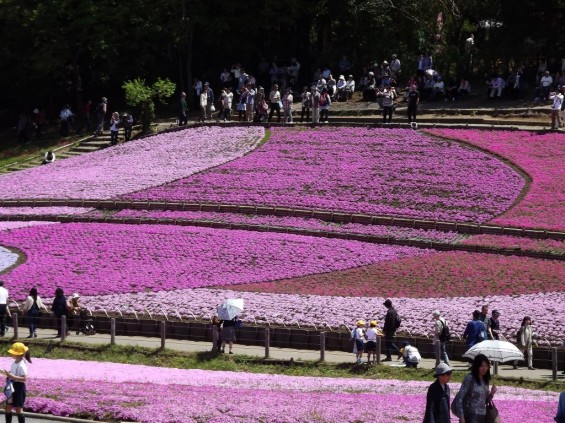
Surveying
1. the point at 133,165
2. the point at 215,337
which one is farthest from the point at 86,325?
the point at 133,165

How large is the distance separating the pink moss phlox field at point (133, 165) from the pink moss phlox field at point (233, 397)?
80.1 feet

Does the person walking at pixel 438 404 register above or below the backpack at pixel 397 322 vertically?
above

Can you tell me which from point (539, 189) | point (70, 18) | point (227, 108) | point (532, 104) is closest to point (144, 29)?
point (70, 18)

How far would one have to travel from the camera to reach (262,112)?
6262 centimetres

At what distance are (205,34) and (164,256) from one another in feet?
98.5

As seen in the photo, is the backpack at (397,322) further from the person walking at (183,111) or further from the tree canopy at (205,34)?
the tree canopy at (205,34)

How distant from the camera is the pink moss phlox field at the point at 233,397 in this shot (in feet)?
77.5

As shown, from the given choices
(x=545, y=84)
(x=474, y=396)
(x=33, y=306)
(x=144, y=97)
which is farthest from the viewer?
(x=144, y=97)

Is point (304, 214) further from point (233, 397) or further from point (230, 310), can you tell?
point (233, 397)

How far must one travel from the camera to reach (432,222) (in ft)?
152

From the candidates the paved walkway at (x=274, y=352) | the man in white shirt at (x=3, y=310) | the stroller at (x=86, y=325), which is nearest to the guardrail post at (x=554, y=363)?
the paved walkway at (x=274, y=352)

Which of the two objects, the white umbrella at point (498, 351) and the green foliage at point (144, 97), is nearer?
the white umbrella at point (498, 351)

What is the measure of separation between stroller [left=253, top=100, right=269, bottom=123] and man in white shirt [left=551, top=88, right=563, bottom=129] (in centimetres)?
1483

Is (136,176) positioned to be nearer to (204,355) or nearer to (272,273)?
(272,273)
